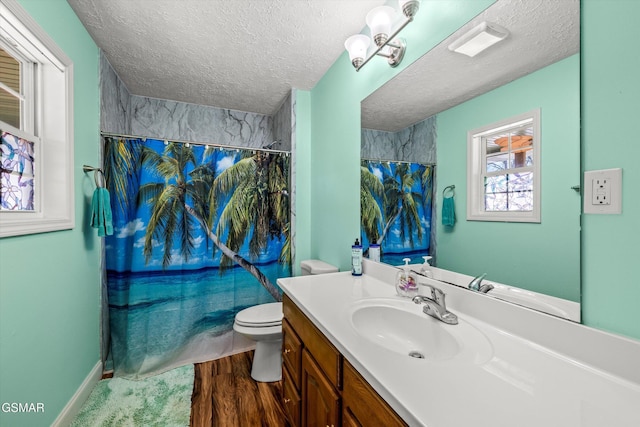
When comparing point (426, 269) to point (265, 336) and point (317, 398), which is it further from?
point (265, 336)

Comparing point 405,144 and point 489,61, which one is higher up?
point 489,61

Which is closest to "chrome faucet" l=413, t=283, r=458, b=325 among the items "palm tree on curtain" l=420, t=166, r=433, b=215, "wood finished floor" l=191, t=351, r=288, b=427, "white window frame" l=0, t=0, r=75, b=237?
"palm tree on curtain" l=420, t=166, r=433, b=215

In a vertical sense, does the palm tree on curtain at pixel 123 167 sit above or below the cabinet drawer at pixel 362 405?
above

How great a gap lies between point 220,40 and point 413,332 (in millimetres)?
2024

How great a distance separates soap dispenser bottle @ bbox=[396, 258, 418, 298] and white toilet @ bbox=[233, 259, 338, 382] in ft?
2.47

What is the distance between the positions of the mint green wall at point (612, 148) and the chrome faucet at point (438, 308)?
0.34 metres

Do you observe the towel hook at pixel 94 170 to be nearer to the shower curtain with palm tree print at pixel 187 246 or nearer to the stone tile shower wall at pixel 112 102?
the shower curtain with palm tree print at pixel 187 246

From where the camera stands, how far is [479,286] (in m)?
0.98

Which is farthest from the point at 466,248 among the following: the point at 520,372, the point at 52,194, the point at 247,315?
the point at 52,194

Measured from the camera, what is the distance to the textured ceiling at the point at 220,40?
146cm

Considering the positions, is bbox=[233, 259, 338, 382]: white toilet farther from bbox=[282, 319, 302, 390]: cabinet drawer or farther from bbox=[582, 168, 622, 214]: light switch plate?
bbox=[582, 168, 622, 214]: light switch plate

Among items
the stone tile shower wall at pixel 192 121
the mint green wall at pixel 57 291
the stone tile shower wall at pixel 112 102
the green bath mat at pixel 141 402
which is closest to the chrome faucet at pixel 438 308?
the green bath mat at pixel 141 402

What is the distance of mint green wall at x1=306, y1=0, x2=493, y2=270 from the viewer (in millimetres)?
1114

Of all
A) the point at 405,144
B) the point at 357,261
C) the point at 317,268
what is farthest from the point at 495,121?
the point at 317,268
